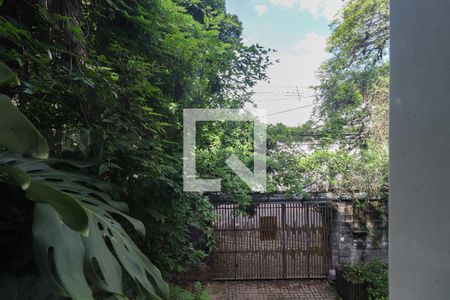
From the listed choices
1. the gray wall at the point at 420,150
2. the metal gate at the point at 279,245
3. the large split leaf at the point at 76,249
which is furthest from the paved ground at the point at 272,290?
the large split leaf at the point at 76,249

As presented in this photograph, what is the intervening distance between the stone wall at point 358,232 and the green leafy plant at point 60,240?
3.12 meters

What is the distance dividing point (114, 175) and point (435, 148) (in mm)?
1165

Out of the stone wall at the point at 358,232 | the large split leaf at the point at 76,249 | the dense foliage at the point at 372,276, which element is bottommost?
the dense foliage at the point at 372,276

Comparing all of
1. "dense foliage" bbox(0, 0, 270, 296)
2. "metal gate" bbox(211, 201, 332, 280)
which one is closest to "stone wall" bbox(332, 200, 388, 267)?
"metal gate" bbox(211, 201, 332, 280)

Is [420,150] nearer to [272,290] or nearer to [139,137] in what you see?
[139,137]

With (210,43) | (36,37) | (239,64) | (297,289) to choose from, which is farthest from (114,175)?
(297,289)

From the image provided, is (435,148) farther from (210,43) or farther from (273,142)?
(273,142)

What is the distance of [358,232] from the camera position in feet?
10.2

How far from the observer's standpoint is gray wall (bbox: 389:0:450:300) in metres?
0.59

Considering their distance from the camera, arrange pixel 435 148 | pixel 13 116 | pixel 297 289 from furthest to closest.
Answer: pixel 297 289 → pixel 435 148 → pixel 13 116

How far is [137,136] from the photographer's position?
108 cm

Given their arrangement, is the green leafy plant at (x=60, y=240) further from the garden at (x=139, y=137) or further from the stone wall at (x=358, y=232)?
the stone wall at (x=358, y=232)
